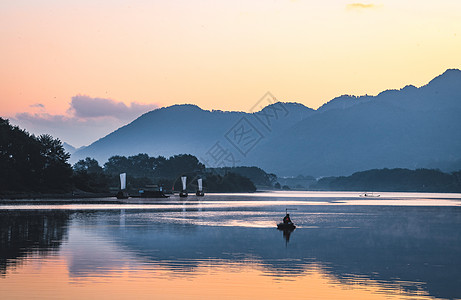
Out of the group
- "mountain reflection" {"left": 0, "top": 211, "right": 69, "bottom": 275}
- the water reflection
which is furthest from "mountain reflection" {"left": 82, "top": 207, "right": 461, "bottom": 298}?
"mountain reflection" {"left": 0, "top": 211, "right": 69, "bottom": 275}

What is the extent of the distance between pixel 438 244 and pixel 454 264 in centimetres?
1725

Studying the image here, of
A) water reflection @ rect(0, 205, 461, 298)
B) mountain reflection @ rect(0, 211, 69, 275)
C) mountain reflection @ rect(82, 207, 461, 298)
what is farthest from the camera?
mountain reflection @ rect(0, 211, 69, 275)

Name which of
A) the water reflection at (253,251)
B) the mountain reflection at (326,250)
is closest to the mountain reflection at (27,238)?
the water reflection at (253,251)

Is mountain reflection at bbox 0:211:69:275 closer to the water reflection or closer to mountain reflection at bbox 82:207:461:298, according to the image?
the water reflection

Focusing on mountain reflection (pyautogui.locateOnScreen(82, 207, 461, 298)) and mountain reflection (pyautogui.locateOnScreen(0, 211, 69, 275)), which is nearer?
mountain reflection (pyautogui.locateOnScreen(82, 207, 461, 298))

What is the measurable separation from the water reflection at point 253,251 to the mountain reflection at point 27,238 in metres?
0.07

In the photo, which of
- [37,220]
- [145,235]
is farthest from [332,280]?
[37,220]

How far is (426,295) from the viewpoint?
35.8 m

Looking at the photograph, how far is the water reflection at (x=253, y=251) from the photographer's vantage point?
42.8 m

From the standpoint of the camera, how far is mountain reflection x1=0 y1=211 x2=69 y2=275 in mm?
49987

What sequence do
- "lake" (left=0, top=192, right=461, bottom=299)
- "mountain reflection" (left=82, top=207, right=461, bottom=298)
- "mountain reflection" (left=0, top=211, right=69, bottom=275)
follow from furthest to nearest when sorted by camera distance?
"mountain reflection" (left=0, top=211, right=69, bottom=275) < "mountain reflection" (left=82, top=207, right=461, bottom=298) < "lake" (left=0, top=192, right=461, bottom=299)

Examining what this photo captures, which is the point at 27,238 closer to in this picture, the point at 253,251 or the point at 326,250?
the point at 253,251

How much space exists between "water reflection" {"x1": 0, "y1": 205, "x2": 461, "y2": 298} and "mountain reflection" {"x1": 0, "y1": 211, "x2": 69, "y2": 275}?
0.07m

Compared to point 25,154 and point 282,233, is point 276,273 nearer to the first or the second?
point 282,233
